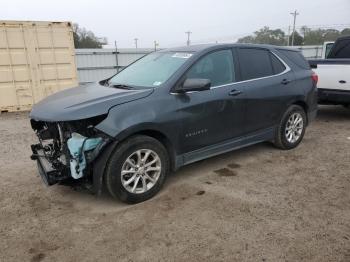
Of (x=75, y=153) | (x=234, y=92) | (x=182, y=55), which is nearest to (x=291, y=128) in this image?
(x=234, y=92)

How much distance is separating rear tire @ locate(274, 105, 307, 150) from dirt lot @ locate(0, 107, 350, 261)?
0.39 metres

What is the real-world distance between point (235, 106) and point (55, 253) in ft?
9.34

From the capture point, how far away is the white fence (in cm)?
1391

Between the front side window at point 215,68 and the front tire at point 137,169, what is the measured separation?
1033mm

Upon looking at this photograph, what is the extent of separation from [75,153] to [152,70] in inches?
64.5

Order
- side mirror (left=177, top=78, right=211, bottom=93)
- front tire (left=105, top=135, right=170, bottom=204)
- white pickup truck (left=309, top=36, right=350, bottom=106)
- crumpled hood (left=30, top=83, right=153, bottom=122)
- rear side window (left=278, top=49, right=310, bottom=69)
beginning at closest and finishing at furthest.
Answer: crumpled hood (left=30, top=83, right=153, bottom=122) → front tire (left=105, top=135, right=170, bottom=204) → side mirror (left=177, top=78, right=211, bottom=93) → rear side window (left=278, top=49, right=310, bottom=69) → white pickup truck (left=309, top=36, right=350, bottom=106)

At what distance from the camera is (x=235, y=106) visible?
458 cm

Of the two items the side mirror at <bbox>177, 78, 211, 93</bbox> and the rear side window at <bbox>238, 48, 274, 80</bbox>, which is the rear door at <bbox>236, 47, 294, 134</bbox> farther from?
the side mirror at <bbox>177, 78, 211, 93</bbox>

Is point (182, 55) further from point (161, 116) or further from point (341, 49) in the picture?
point (341, 49)

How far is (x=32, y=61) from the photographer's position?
1002cm

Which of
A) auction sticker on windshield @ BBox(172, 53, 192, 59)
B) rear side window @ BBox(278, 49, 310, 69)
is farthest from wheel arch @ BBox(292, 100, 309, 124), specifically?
auction sticker on windshield @ BBox(172, 53, 192, 59)

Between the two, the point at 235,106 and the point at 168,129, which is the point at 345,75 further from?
the point at 168,129

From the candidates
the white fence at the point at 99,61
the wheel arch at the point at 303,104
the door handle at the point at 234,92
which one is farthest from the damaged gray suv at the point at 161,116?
the white fence at the point at 99,61

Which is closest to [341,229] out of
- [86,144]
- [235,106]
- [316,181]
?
[316,181]
